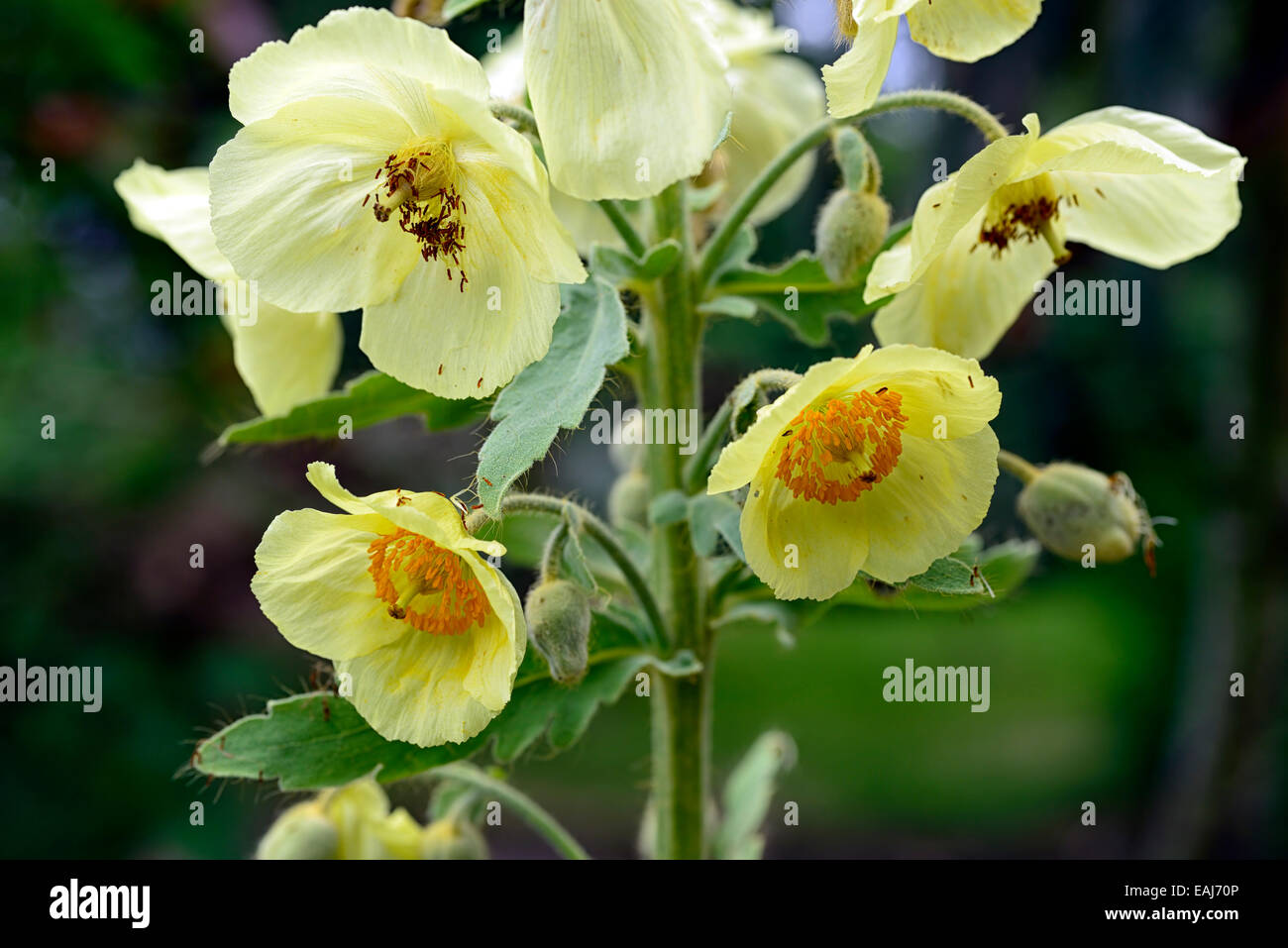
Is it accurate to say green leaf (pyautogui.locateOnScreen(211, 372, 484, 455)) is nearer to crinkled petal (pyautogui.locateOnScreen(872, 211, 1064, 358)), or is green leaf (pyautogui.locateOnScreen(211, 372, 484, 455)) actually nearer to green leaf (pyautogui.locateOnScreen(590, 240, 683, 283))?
green leaf (pyautogui.locateOnScreen(590, 240, 683, 283))

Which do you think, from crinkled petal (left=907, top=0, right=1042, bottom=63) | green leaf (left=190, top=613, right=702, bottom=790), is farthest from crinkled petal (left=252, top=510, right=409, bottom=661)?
crinkled petal (left=907, top=0, right=1042, bottom=63)

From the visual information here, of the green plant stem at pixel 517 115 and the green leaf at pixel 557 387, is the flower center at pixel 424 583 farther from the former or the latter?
the green plant stem at pixel 517 115

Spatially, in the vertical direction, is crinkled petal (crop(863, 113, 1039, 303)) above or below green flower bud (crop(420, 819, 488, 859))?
above

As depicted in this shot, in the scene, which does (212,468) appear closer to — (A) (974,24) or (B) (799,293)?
(B) (799,293)

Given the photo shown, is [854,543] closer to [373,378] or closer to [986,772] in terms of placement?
[373,378]

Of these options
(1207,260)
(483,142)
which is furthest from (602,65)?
(1207,260)

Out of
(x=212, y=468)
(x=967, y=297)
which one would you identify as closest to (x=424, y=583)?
(x=967, y=297)
